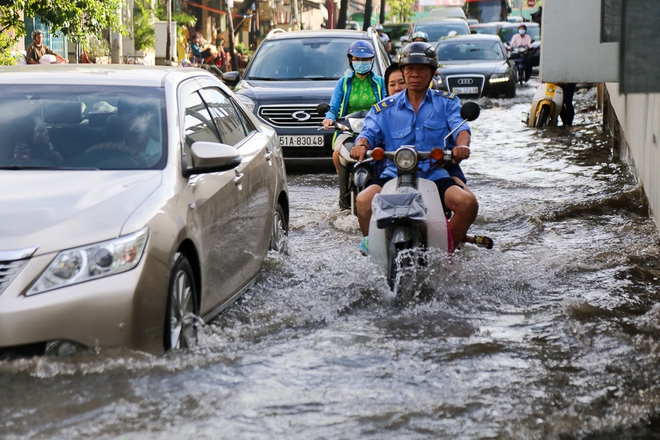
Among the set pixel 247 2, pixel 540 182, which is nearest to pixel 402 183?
pixel 540 182

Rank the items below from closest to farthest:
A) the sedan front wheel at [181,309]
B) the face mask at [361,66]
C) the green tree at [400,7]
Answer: the sedan front wheel at [181,309] < the face mask at [361,66] < the green tree at [400,7]

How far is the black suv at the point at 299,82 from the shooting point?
13414mm

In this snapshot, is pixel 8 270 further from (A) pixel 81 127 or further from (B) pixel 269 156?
(B) pixel 269 156

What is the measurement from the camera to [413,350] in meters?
5.53

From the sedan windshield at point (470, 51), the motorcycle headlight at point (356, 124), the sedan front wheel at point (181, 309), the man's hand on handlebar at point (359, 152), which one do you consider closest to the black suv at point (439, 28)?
the sedan windshield at point (470, 51)

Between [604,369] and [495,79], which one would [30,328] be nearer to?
[604,369]

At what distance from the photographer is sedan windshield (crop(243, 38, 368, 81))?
47.2 ft

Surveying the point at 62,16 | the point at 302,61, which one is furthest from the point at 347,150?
the point at 62,16

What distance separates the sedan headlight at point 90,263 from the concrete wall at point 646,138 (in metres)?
A: 4.74

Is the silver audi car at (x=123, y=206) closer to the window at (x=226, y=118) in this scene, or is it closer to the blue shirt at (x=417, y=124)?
Result: the window at (x=226, y=118)

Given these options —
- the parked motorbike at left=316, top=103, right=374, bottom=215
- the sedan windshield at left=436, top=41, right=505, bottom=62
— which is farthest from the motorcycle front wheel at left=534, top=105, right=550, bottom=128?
the parked motorbike at left=316, top=103, right=374, bottom=215

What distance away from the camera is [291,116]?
13.5 meters

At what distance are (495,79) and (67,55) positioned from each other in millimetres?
14769

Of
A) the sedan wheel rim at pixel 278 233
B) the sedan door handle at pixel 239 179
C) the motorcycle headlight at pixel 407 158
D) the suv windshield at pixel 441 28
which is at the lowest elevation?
the sedan wheel rim at pixel 278 233
